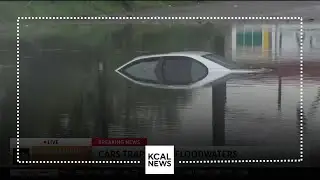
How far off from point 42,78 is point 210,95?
1.12 m

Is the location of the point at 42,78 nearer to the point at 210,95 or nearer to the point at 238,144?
the point at 210,95

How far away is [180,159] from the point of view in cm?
369

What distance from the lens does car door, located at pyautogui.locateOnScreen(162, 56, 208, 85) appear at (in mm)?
3555

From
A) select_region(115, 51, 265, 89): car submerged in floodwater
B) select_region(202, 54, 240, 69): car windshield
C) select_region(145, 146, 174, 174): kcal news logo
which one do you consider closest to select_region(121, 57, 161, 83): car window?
select_region(115, 51, 265, 89): car submerged in floodwater

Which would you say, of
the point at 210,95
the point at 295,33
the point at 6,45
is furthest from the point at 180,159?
the point at 6,45

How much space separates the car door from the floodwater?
75 mm

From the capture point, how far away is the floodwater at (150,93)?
11.6 ft

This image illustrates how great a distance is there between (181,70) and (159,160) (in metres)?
0.63

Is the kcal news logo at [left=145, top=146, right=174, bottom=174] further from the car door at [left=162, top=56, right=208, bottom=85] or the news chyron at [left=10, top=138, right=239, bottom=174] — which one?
the car door at [left=162, top=56, right=208, bottom=85]

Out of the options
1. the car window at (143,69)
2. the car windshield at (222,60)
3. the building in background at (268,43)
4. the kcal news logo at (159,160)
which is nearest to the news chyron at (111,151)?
the kcal news logo at (159,160)

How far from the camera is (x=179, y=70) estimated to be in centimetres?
358

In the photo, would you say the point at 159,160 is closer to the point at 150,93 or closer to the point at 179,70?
the point at 150,93

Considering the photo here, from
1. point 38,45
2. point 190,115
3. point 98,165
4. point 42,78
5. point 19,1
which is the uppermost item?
point 19,1

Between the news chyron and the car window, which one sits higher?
the car window
